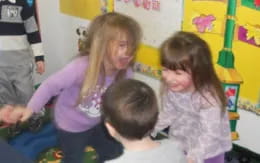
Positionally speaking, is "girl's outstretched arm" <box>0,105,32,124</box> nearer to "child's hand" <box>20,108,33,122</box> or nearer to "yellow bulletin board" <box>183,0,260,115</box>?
"child's hand" <box>20,108,33,122</box>

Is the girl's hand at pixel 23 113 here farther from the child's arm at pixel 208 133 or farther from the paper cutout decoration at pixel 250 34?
the paper cutout decoration at pixel 250 34

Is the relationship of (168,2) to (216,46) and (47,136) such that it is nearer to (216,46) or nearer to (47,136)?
(216,46)

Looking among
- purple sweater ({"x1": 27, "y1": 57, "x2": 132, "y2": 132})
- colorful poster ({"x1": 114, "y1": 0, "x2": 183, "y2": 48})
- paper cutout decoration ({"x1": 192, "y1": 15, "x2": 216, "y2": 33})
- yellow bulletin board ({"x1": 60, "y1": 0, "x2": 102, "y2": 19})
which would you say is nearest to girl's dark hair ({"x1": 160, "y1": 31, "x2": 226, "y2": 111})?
purple sweater ({"x1": 27, "y1": 57, "x2": 132, "y2": 132})

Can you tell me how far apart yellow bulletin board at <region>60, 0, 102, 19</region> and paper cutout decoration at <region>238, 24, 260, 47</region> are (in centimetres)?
109

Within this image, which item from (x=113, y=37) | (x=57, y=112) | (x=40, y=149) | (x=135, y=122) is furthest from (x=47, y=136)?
(x=135, y=122)

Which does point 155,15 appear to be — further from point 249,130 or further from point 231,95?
point 249,130

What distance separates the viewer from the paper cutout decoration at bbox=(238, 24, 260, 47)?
1.98 meters

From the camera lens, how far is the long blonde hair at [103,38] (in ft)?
5.47

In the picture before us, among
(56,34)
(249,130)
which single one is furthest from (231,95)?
(56,34)

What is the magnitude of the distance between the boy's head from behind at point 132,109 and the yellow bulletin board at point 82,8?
5.53 feet

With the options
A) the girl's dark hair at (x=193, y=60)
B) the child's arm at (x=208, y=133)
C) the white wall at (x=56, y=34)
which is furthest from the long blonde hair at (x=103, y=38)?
the white wall at (x=56, y=34)

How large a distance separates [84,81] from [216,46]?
2.73 feet

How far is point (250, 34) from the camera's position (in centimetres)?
201

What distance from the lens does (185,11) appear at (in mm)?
2264
